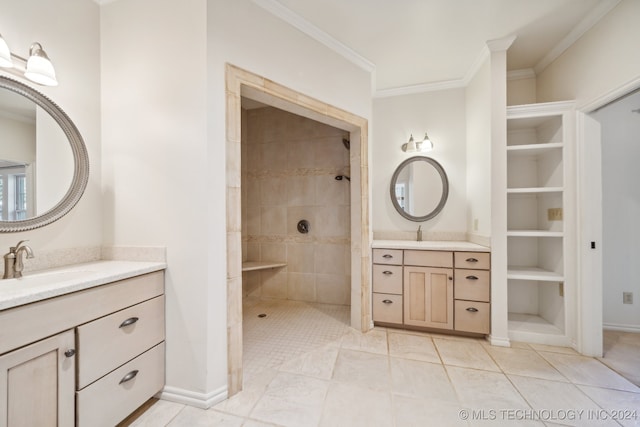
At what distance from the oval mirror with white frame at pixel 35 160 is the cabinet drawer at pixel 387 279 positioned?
2472mm

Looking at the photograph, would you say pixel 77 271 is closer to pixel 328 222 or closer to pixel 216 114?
pixel 216 114

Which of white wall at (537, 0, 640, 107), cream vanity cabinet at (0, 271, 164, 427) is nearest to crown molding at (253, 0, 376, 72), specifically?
white wall at (537, 0, 640, 107)

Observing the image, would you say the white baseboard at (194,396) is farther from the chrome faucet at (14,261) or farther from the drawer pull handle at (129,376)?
the chrome faucet at (14,261)

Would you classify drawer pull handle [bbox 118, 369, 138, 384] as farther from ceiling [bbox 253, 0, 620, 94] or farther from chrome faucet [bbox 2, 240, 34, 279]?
ceiling [bbox 253, 0, 620, 94]

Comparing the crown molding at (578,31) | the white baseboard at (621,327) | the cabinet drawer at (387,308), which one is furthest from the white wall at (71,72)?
the white baseboard at (621,327)

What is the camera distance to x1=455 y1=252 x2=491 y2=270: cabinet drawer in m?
2.28

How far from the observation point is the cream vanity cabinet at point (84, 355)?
3.21ft

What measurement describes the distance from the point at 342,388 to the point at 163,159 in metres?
1.90

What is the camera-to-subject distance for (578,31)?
80.4 inches

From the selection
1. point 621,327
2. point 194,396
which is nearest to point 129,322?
point 194,396

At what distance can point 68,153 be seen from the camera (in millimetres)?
1580

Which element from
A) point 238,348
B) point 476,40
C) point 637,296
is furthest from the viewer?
point 637,296

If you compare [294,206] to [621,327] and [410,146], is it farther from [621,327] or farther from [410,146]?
[621,327]

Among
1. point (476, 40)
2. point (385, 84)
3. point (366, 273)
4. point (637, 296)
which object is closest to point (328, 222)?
point (366, 273)
